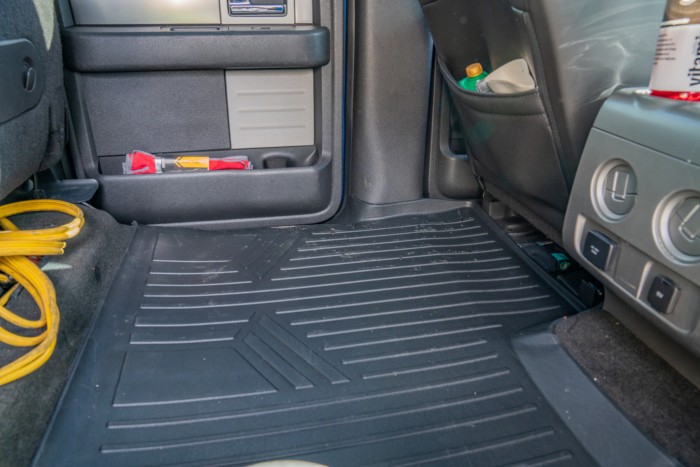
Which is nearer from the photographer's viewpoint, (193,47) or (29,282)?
(29,282)

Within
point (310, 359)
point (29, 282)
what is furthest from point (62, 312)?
point (310, 359)

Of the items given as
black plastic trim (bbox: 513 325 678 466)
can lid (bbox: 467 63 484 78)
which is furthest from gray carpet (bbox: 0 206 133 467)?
can lid (bbox: 467 63 484 78)

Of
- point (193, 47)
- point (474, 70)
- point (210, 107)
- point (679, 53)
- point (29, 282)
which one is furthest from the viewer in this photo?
point (210, 107)

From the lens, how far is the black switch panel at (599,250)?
2.91 ft

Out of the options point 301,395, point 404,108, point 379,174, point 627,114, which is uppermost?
point 627,114

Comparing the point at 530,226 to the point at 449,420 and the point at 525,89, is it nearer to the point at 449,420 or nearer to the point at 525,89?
the point at 525,89

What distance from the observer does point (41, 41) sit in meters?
1.11

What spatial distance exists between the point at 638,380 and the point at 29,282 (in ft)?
3.69

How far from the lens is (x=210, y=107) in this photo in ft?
4.78

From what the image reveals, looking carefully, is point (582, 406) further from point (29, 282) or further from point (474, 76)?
point (29, 282)

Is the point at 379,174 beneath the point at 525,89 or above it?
beneath

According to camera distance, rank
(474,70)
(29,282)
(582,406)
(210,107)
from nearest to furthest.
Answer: (582,406)
(29,282)
(474,70)
(210,107)

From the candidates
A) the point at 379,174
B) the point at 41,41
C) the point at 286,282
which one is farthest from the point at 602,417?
the point at 41,41

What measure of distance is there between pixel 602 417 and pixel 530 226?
0.72 metres
